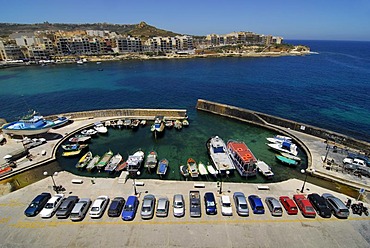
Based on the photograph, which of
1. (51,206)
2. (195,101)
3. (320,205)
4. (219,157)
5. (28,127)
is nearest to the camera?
(51,206)

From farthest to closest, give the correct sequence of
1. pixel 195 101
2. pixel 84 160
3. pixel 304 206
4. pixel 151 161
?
pixel 195 101 → pixel 84 160 → pixel 151 161 → pixel 304 206

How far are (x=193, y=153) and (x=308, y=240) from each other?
22435 mm

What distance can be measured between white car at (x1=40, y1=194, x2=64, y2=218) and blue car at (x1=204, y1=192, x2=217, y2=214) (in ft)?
55.5

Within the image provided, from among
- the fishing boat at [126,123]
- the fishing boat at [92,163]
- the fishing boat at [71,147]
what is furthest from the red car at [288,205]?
the fishing boat at [126,123]

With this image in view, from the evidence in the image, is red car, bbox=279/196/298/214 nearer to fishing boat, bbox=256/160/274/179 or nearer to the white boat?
fishing boat, bbox=256/160/274/179

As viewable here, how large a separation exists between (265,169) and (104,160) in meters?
26.8

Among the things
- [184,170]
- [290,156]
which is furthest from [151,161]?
[290,156]

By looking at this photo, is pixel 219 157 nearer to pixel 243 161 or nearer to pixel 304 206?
pixel 243 161

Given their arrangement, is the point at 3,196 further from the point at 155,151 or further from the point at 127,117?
the point at 127,117

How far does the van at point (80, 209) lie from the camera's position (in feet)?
71.0

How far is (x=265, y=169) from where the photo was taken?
107 ft

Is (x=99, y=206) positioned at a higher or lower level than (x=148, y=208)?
higher

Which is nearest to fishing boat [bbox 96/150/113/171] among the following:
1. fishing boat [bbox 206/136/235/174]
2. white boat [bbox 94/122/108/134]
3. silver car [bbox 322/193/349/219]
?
white boat [bbox 94/122/108/134]

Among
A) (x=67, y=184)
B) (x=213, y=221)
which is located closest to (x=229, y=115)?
(x=213, y=221)
